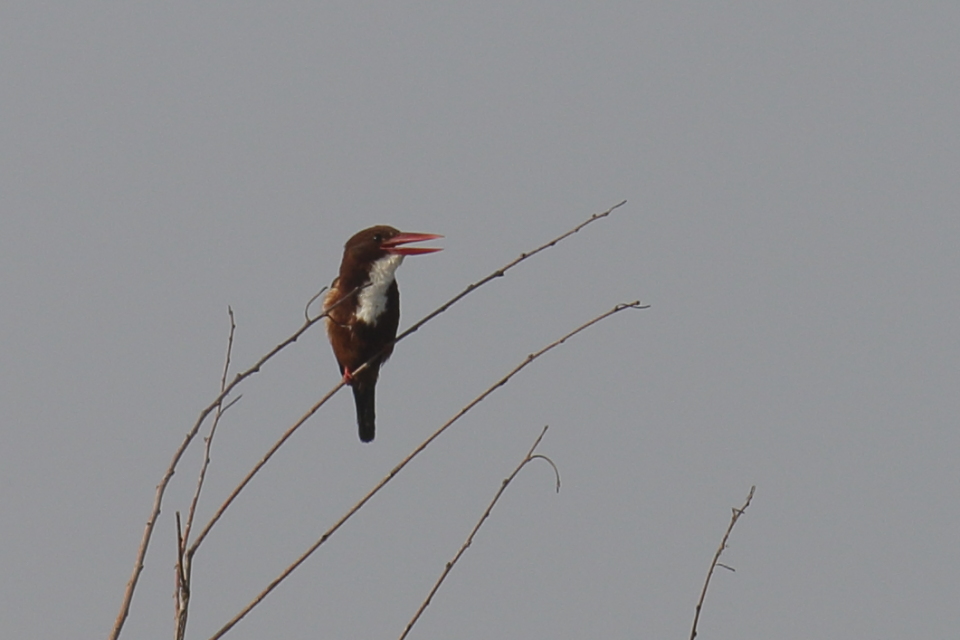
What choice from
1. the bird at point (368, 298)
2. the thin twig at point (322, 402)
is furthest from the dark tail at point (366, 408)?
the thin twig at point (322, 402)

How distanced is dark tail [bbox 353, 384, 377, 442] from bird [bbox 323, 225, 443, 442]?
30 cm

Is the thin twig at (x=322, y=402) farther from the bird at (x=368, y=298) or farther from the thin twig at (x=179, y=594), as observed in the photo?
the bird at (x=368, y=298)

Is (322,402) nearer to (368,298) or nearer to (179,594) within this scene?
(179,594)

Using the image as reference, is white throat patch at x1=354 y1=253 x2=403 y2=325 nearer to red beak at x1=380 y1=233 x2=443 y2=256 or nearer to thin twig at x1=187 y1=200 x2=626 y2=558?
red beak at x1=380 y1=233 x2=443 y2=256

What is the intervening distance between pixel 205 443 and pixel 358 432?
3.33m

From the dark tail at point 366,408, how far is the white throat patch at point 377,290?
645 mm

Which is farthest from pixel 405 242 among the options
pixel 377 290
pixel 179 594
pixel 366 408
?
pixel 179 594

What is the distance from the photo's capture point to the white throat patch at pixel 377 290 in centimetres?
561

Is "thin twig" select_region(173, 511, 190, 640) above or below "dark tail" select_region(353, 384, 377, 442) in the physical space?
below

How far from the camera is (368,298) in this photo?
5691 mm

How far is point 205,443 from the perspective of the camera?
316 centimetres

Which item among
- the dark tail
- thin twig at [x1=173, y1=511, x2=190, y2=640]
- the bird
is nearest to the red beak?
the bird

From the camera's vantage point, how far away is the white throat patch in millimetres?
5605

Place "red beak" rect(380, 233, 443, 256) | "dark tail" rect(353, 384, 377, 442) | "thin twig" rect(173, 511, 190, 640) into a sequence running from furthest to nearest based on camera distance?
1. "dark tail" rect(353, 384, 377, 442)
2. "red beak" rect(380, 233, 443, 256)
3. "thin twig" rect(173, 511, 190, 640)
